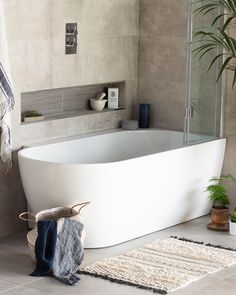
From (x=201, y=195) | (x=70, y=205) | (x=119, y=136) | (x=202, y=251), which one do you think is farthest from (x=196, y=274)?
(x=119, y=136)

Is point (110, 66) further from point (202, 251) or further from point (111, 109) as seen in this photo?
point (202, 251)

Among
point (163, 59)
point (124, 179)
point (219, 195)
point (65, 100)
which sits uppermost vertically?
point (163, 59)

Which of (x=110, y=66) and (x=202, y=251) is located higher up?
(x=110, y=66)

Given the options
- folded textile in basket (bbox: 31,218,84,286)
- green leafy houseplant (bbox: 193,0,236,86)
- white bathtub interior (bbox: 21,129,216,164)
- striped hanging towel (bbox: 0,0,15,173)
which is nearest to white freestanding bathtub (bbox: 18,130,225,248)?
white bathtub interior (bbox: 21,129,216,164)

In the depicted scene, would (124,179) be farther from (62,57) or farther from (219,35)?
(219,35)

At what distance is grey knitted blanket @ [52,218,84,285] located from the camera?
5219 mm

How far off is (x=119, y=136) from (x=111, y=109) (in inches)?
11.4

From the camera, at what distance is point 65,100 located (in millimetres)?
6719

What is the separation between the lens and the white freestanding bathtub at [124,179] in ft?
18.3

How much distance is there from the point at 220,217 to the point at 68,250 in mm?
1511

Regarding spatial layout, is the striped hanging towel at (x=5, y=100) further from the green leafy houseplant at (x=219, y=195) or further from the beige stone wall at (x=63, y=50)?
the green leafy houseplant at (x=219, y=195)

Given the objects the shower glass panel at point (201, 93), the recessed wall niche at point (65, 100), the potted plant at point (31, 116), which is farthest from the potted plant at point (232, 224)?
the potted plant at point (31, 116)

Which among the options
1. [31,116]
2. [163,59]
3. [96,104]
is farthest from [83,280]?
[163,59]

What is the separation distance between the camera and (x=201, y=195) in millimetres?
6609
